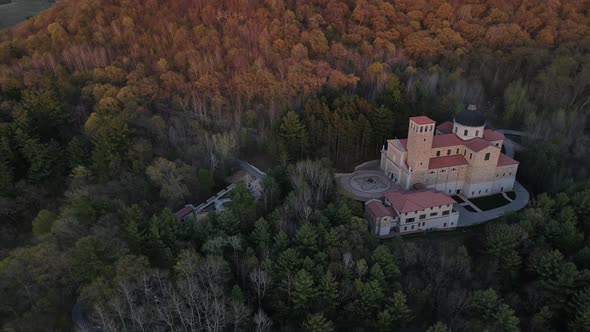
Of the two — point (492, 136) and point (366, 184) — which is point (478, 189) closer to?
point (492, 136)

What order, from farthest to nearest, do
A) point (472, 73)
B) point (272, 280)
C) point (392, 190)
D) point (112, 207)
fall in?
point (472, 73)
point (392, 190)
point (112, 207)
point (272, 280)

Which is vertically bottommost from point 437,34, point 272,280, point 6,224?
point 6,224

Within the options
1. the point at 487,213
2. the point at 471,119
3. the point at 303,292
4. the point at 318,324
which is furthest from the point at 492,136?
the point at 318,324

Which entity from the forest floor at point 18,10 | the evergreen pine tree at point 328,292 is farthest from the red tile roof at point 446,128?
the forest floor at point 18,10

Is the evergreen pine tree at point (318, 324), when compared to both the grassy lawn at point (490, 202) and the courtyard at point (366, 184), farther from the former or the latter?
the grassy lawn at point (490, 202)

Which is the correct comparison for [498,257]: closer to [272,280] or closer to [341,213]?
[341,213]

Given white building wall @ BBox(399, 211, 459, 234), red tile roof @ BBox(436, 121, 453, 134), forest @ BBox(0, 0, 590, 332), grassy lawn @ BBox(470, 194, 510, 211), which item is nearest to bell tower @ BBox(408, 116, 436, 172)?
white building wall @ BBox(399, 211, 459, 234)

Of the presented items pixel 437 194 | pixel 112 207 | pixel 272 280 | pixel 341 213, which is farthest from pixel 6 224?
pixel 437 194
